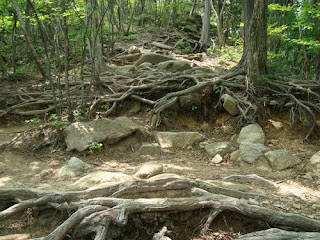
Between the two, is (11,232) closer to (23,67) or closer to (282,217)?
(282,217)

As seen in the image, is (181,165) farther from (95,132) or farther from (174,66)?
(174,66)

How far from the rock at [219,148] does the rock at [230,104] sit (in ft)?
3.87

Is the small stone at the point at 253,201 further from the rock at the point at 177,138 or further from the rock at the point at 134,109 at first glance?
the rock at the point at 134,109

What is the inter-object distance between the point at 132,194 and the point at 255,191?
5.95 ft

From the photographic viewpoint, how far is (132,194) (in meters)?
3.65

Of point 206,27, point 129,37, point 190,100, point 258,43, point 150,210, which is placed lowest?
point 150,210

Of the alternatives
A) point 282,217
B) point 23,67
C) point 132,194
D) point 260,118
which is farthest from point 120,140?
point 23,67

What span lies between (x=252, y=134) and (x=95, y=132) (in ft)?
12.1

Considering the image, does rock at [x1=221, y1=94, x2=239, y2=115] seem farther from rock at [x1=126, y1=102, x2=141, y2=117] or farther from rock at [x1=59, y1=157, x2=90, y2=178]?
rock at [x1=59, y1=157, x2=90, y2=178]

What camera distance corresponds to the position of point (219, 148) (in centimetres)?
611

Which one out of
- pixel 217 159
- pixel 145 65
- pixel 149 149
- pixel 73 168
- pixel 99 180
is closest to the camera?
pixel 99 180

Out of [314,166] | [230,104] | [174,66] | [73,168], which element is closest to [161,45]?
[174,66]

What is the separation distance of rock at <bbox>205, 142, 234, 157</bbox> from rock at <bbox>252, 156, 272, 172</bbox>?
0.74 meters

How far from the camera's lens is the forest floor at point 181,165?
11.7 feet
